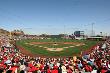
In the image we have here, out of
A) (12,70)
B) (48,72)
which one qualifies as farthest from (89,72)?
Answer: (12,70)

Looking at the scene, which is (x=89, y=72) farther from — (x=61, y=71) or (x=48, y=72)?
(x=48, y=72)

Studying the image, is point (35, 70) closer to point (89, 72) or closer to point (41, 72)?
point (41, 72)

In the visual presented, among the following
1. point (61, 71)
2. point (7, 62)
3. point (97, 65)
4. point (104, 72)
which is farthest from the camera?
point (7, 62)

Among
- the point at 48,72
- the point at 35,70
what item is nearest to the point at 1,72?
the point at 35,70

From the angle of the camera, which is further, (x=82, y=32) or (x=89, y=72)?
(x=82, y=32)

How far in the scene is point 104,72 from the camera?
13391mm

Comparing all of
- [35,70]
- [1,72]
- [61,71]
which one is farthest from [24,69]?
[61,71]

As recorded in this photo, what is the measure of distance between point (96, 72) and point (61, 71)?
261cm

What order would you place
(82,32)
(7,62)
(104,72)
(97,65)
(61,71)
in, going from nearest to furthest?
(104,72) < (61,71) < (97,65) < (7,62) < (82,32)

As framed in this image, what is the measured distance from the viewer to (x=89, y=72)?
44.9 feet

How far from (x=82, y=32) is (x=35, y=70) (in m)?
146

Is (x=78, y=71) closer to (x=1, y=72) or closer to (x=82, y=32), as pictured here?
(x=1, y=72)

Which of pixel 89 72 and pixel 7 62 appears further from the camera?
pixel 7 62

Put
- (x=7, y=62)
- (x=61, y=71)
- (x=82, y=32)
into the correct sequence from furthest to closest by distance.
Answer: (x=82, y=32) < (x=7, y=62) < (x=61, y=71)
